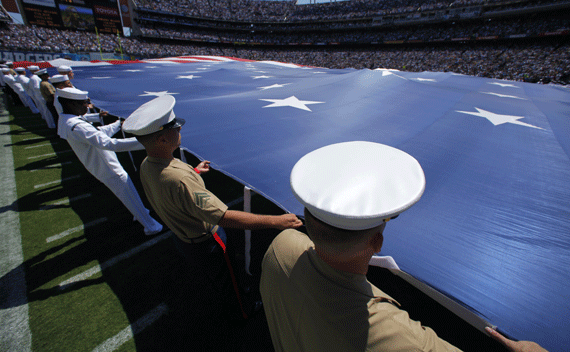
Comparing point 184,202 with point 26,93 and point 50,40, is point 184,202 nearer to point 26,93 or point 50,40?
point 26,93

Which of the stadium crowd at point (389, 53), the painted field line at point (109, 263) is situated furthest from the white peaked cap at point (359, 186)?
the stadium crowd at point (389, 53)

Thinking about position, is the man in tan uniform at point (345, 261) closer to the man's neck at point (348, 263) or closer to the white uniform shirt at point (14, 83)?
the man's neck at point (348, 263)

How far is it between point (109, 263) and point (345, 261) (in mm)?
2938

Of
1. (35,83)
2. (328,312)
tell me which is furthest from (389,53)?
(328,312)

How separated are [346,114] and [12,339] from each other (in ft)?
13.0

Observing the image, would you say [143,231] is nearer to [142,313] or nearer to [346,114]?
[142,313]

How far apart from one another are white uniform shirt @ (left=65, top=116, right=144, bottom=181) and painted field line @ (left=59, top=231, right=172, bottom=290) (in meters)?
0.97

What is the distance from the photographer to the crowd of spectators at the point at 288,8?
31328 millimetres

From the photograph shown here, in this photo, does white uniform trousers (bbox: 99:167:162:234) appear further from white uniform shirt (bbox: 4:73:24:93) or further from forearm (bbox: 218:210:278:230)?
white uniform shirt (bbox: 4:73:24:93)

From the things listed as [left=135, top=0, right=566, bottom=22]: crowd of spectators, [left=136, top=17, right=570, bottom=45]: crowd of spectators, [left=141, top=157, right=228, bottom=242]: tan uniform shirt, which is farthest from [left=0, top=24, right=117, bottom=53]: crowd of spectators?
[left=141, top=157, right=228, bottom=242]: tan uniform shirt

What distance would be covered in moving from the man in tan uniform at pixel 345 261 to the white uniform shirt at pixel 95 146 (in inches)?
98.1

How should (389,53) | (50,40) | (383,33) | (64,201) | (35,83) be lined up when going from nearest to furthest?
(64,201), (35,83), (50,40), (389,53), (383,33)

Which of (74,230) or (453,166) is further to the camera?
(74,230)

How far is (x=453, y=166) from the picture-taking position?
1.92 metres
